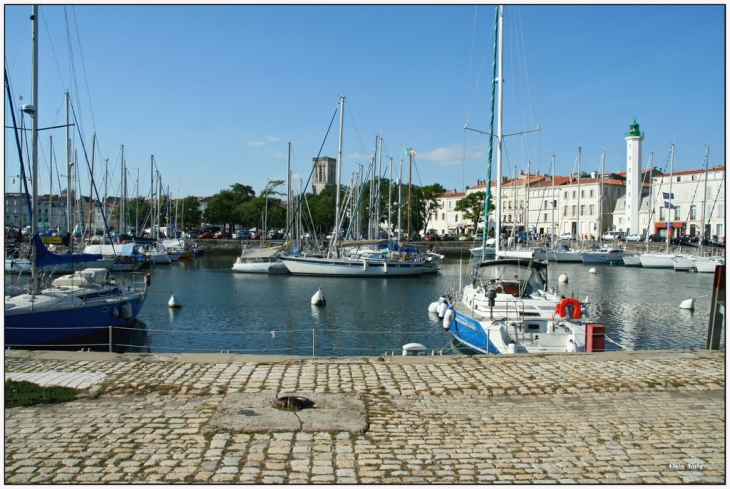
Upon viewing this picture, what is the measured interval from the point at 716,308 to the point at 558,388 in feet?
20.3

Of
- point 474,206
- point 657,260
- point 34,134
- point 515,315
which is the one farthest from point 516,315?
point 474,206

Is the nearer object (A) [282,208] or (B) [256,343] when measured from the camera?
(B) [256,343]

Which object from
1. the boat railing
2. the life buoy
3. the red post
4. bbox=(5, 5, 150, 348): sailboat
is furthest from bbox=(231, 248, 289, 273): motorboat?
the red post

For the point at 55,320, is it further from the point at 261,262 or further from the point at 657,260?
the point at 657,260

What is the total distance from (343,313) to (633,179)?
85.9 metres

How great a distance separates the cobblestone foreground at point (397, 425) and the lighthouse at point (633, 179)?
9741 centimetres

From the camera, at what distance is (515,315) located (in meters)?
18.5

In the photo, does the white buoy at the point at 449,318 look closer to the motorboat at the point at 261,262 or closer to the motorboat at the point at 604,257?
the motorboat at the point at 261,262

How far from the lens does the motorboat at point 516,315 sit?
1733cm

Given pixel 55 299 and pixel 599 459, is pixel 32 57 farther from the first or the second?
pixel 599 459

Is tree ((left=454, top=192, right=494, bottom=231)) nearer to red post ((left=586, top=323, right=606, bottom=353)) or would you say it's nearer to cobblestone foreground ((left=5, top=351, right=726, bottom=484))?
red post ((left=586, top=323, right=606, bottom=353))

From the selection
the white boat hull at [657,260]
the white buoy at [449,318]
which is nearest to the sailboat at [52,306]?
the white buoy at [449,318]

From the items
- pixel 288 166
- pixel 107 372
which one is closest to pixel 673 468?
pixel 107 372

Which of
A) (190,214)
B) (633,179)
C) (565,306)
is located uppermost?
(633,179)
